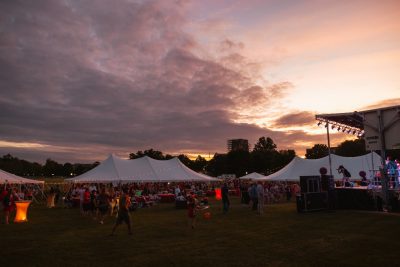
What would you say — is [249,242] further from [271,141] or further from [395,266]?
[271,141]

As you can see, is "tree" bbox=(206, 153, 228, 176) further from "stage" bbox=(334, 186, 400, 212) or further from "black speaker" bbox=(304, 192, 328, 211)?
"black speaker" bbox=(304, 192, 328, 211)

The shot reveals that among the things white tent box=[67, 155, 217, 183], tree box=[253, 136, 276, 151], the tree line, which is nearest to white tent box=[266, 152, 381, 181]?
white tent box=[67, 155, 217, 183]

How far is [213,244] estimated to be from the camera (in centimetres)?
1027

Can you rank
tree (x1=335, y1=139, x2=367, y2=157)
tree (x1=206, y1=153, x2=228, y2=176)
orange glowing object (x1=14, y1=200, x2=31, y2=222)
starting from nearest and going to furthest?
orange glowing object (x1=14, y1=200, x2=31, y2=222), tree (x1=335, y1=139, x2=367, y2=157), tree (x1=206, y1=153, x2=228, y2=176)

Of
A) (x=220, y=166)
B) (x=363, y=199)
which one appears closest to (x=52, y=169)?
(x=220, y=166)

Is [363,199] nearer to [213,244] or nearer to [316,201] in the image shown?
[316,201]

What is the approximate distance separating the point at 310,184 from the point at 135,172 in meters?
16.5

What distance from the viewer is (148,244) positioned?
34.1ft

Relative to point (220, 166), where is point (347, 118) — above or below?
below

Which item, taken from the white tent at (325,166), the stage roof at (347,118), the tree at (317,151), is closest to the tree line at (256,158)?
the tree at (317,151)

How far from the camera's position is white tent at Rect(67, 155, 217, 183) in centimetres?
→ 2909

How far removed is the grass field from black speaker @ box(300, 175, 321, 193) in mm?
4098

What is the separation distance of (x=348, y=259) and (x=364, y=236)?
342 cm

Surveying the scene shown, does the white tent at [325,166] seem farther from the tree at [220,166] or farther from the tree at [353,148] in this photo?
the tree at [220,166]
